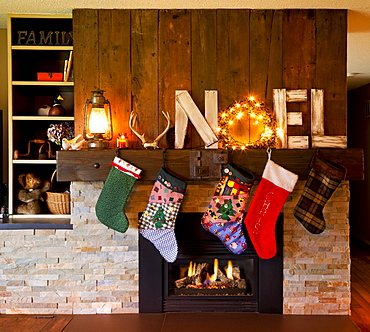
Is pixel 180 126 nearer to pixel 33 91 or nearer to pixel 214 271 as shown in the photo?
pixel 214 271

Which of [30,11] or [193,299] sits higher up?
[30,11]

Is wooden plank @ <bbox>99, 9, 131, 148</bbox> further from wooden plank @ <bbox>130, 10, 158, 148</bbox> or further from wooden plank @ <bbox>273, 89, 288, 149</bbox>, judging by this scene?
wooden plank @ <bbox>273, 89, 288, 149</bbox>

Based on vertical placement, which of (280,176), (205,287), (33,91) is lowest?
(205,287)

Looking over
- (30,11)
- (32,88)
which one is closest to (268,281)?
(32,88)

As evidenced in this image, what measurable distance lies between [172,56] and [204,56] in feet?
0.70

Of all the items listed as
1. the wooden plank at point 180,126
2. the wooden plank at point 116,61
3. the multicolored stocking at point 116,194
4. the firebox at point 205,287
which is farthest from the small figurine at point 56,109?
the firebox at point 205,287

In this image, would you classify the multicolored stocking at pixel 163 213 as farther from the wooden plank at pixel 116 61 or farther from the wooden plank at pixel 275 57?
the wooden plank at pixel 275 57

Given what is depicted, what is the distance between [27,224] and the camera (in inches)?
111

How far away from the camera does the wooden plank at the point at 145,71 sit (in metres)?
2.84

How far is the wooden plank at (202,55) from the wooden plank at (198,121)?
0.17 ft

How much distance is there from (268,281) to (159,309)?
0.75 meters

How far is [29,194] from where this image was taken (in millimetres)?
3033

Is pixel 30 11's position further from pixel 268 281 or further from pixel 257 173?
pixel 268 281

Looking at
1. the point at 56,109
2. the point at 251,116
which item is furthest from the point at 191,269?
the point at 56,109
